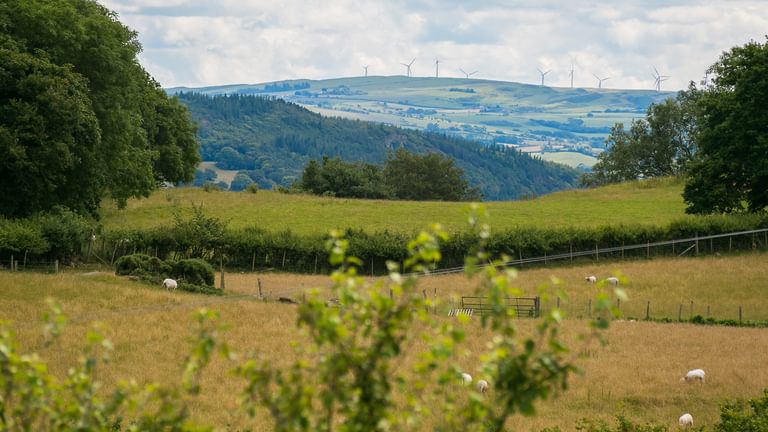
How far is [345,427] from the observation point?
28.0 feet

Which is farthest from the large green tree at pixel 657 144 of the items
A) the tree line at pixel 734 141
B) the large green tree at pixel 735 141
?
the large green tree at pixel 735 141

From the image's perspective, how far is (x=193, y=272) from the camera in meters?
44.8

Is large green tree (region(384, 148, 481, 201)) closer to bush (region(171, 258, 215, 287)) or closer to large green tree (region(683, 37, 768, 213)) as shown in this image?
large green tree (region(683, 37, 768, 213))

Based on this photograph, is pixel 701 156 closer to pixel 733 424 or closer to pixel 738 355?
pixel 738 355

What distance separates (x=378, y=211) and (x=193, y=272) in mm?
32655

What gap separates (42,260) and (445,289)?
2077cm

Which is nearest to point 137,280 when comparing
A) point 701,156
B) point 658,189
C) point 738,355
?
point 738,355

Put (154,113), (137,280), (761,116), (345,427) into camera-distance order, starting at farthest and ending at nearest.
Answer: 1. (154,113)
2. (761,116)
3. (137,280)
4. (345,427)

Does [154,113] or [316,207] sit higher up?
[154,113]

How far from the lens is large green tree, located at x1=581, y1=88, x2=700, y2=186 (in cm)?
11131

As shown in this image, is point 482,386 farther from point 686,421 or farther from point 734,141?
point 734,141

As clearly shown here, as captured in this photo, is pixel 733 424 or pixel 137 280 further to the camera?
pixel 137 280

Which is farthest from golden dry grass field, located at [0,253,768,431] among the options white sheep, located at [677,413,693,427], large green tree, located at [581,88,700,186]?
large green tree, located at [581,88,700,186]

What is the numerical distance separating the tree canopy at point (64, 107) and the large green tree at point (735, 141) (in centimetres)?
3572
